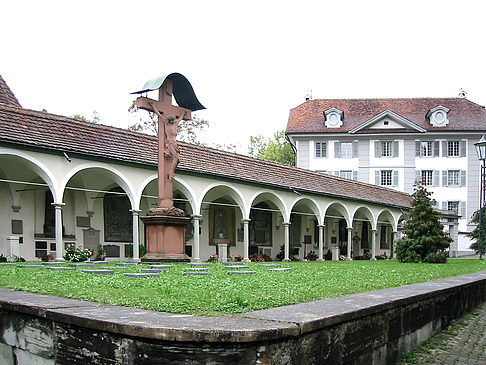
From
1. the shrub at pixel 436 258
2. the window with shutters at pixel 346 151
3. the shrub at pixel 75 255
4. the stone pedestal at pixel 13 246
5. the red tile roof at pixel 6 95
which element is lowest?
the shrub at pixel 436 258

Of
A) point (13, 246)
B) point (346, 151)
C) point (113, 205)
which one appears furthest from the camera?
point (346, 151)

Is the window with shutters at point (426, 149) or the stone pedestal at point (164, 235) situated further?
the window with shutters at point (426, 149)

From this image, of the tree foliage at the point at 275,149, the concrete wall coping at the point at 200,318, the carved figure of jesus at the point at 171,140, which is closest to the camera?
the concrete wall coping at the point at 200,318

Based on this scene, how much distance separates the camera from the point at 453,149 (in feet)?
145

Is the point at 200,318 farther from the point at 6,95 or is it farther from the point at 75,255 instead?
the point at 6,95

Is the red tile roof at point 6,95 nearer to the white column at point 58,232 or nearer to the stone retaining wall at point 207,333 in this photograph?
the white column at point 58,232

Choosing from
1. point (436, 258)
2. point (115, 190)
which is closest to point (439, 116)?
point (436, 258)

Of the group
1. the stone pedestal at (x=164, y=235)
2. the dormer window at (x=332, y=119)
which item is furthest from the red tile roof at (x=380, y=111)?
the stone pedestal at (x=164, y=235)

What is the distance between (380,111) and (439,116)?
5073mm

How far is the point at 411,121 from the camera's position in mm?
45031

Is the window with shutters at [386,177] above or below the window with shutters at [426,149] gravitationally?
below

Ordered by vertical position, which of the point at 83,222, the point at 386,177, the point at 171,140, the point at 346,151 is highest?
the point at 346,151

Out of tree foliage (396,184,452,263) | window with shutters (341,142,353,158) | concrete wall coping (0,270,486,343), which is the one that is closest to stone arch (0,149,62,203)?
concrete wall coping (0,270,486,343)

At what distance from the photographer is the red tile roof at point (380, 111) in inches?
1767
